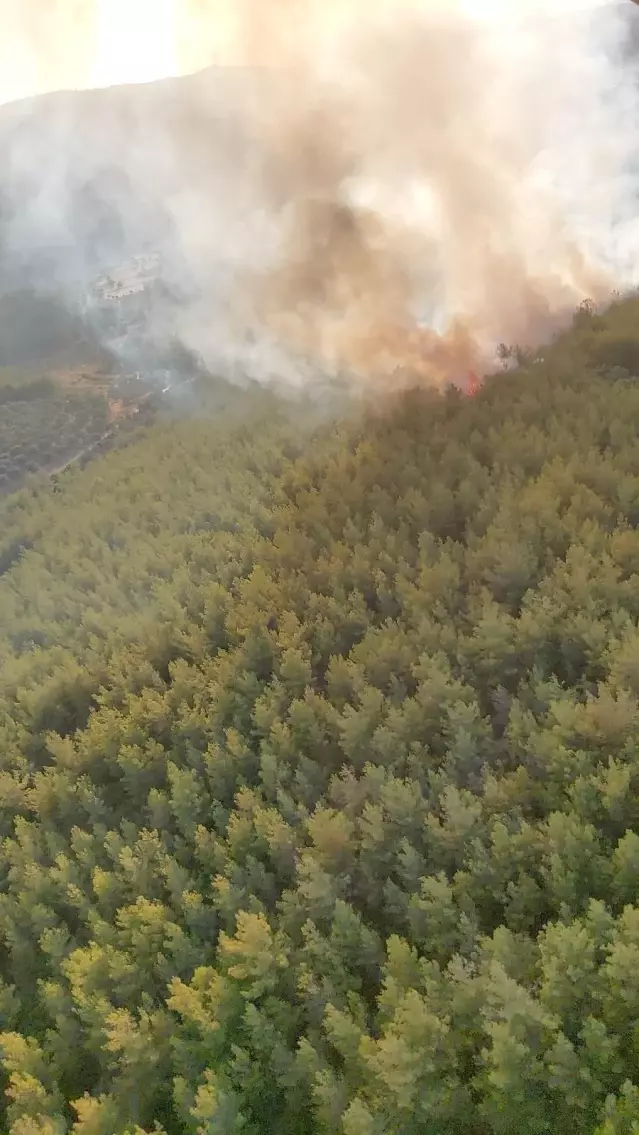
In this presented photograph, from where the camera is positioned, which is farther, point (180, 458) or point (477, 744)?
point (180, 458)

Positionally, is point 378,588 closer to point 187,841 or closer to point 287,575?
point 287,575

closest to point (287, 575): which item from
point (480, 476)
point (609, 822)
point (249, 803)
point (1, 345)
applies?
point (480, 476)

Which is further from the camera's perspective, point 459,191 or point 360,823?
point 459,191

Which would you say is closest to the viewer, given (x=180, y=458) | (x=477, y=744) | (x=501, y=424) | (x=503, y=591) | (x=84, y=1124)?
(x=84, y=1124)

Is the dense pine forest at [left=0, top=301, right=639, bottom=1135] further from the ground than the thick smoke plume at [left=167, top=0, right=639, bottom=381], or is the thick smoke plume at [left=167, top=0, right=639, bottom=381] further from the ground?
the thick smoke plume at [left=167, top=0, right=639, bottom=381]

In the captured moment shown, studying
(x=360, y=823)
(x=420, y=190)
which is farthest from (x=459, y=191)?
(x=360, y=823)

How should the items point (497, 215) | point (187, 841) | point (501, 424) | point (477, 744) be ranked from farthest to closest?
point (497, 215), point (501, 424), point (187, 841), point (477, 744)

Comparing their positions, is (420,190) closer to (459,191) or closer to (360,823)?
(459,191)

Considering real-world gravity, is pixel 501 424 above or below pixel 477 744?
above
